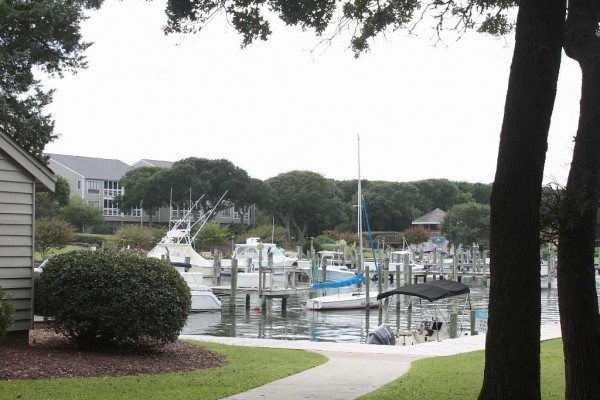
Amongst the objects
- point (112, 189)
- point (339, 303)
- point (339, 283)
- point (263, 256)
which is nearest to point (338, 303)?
point (339, 303)

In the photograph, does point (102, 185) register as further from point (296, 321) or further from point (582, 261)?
point (582, 261)

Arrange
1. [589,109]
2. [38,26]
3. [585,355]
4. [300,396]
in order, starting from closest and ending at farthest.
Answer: [585,355], [589,109], [300,396], [38,26]

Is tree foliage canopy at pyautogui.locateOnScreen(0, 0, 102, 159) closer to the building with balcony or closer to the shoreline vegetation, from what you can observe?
the shoreline vegetation

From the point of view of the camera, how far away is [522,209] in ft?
25.7

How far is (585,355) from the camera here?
29.2 feet

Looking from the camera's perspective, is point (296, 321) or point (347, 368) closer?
point (347, 368)

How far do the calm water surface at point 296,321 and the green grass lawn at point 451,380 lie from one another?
1330 centimetres

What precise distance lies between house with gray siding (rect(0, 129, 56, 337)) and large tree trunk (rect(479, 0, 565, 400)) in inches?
359

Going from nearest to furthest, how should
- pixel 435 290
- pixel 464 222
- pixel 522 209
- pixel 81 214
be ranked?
pixel 522 209, pixel 435 290, pixel 81 214, pixel 464 222

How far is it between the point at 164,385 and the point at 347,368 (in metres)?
4.09

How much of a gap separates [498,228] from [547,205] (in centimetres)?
154

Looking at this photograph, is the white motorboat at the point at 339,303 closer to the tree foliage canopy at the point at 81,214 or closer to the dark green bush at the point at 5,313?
the dark green bush at the point at 5,313

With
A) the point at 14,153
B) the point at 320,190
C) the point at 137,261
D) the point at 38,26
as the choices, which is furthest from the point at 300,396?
the point at 320,190

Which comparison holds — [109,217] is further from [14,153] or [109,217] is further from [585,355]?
[585,355]
